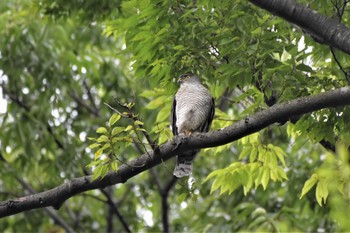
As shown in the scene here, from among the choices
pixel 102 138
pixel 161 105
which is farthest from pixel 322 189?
pixel 161 105

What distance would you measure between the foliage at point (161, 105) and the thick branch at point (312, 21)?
569 mm

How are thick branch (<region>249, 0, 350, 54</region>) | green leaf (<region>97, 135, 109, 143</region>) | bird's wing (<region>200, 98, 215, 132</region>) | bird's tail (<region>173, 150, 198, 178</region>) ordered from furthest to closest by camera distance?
1. bird's wing (<region>200, 98, 215, 132</region>)
2. bird's tail (<region>173, 150, 198, 178</region>)
3. green leaf (<region>97, 135, 109, 143</region>)
4. thick branch (<region>249, 0, 350, 54</region>)

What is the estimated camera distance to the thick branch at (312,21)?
13.1 ft

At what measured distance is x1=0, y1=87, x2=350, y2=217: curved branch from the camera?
411 centimetres

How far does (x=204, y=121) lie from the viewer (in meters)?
6.69

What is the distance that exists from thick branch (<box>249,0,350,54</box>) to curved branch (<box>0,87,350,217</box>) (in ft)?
1.01

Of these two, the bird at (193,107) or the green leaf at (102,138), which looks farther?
the bird at (193,107)

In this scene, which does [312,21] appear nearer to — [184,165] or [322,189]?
[322,189]

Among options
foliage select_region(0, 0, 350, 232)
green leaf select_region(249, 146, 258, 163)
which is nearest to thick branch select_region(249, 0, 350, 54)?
foliage select_region(0, 0, 350, 232)

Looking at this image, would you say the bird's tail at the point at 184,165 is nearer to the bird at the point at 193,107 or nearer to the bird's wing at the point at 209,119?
the bird at the point at 193,107

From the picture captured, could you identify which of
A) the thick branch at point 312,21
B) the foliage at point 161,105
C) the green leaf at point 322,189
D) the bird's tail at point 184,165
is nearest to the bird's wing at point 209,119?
the foliage at point 161,105

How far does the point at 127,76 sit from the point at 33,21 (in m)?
2.03

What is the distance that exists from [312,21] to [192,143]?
1005 millimetres

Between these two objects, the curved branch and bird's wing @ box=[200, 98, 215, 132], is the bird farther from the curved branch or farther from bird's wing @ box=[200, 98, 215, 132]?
the curved branch
